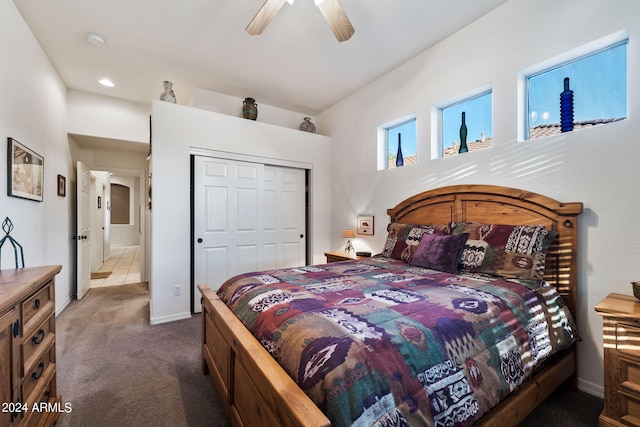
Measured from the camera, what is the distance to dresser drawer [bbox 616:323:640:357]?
1.40 meters

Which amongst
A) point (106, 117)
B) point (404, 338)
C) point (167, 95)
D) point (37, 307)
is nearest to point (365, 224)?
point (404, 338)

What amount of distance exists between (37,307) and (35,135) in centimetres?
221

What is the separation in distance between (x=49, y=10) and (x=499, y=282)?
4.16 m

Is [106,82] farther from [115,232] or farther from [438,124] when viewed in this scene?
[115,232]

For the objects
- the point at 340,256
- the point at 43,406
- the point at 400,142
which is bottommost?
the point at 43,406

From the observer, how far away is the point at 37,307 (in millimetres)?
1388

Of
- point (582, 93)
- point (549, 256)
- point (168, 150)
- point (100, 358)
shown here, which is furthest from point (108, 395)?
point (582, 93)

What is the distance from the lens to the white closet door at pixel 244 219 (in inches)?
137

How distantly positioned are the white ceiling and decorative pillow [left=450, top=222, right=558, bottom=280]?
1.94 metres

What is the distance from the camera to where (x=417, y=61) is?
3107 millimetres

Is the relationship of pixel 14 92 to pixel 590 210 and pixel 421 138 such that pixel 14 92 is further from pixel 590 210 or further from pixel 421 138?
pixel 590 210

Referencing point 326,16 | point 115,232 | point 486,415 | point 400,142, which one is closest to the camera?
point 486,415

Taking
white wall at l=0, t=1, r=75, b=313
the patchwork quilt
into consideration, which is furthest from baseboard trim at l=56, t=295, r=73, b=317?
the patchwork quilt

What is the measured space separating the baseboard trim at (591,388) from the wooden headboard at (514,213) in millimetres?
479
